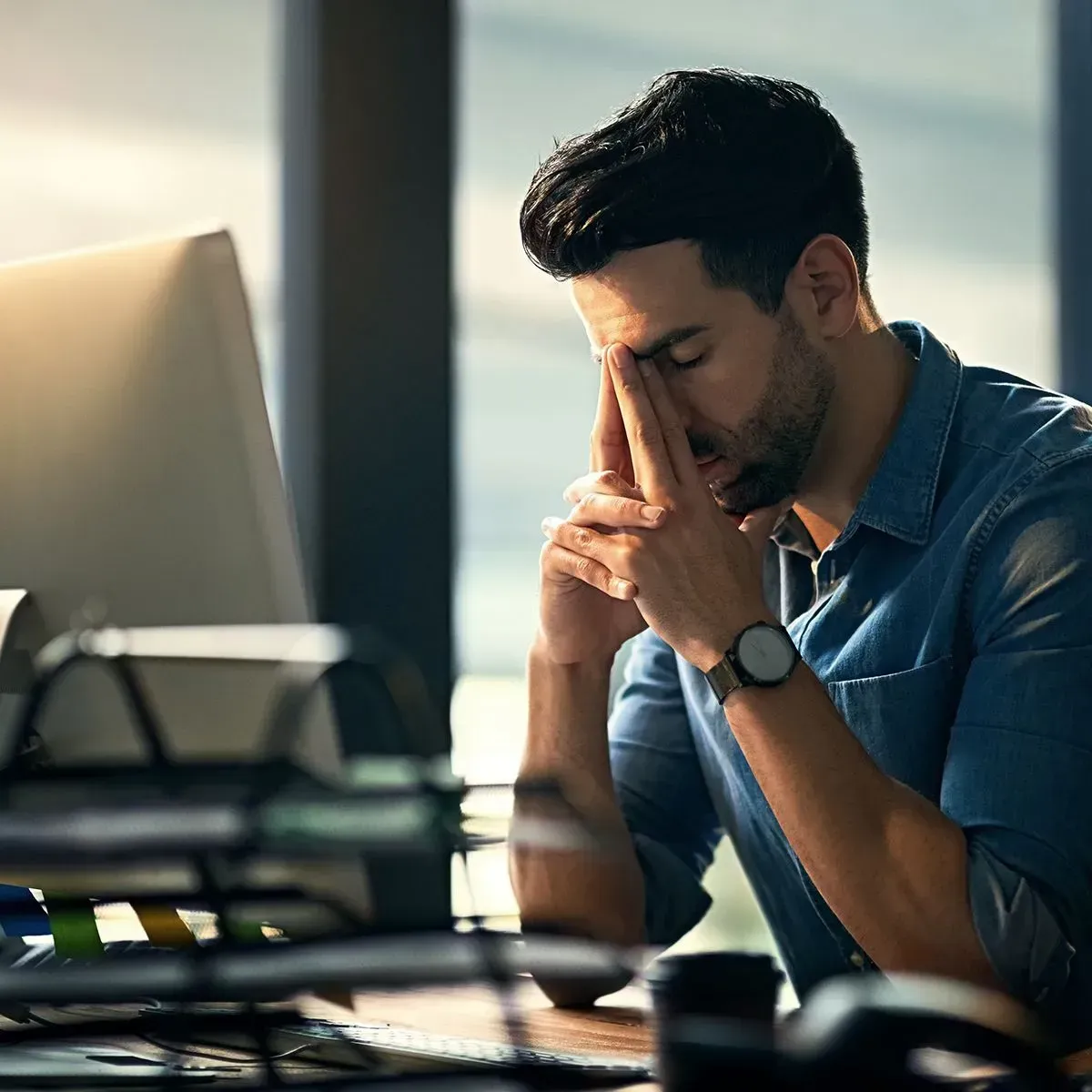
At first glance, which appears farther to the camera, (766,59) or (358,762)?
(766,59)

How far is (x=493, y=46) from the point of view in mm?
2320

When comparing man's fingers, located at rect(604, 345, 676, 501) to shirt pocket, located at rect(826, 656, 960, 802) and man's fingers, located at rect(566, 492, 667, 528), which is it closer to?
man's fingers, located at rect(566, 492, 667, 528)

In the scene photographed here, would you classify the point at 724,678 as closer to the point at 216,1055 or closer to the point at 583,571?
the point at 583,571

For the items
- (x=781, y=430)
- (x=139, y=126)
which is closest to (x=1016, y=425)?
(x=781, y=430)

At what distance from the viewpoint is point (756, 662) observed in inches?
45.2

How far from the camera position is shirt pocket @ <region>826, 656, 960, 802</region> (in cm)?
124

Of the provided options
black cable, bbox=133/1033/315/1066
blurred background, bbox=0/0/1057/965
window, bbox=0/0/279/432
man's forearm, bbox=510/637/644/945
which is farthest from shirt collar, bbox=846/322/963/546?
window, bbox=0/0/279/432

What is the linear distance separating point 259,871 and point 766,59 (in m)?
1.96

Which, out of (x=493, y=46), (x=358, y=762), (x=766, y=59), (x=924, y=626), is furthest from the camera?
(x=766, y=59)

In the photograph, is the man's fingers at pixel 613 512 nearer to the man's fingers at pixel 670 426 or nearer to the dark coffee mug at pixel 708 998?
the man's fingers at pixel 670 426

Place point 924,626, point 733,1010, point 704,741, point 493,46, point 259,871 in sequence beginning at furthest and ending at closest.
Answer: point 493,46 → point 704,741 → point 924,626 → point 259,871 → point 733,1010

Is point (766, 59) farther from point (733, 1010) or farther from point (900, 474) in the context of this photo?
point (733, 1010)

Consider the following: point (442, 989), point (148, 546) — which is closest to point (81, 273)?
point (148, 546)

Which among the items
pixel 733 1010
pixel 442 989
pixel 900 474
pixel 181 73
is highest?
pixel 181 73
